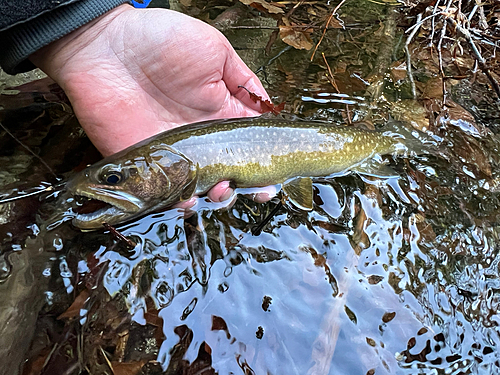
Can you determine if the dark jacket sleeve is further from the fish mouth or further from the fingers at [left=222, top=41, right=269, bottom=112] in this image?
the fish mouth

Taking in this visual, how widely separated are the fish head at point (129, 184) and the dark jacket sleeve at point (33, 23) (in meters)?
1.18

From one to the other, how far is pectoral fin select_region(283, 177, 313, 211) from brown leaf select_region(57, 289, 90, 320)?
1.73 m

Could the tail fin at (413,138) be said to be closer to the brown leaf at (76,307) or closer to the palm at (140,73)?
the palm at (140,73)

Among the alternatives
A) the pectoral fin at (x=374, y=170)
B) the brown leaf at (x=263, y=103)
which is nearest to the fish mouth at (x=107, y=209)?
the brown leaf at (x=263, y=103)

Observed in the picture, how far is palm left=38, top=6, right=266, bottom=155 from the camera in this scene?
3033 millimetres

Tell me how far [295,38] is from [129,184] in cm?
346

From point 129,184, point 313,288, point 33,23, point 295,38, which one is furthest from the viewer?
point 295,38

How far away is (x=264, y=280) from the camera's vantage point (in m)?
2.76

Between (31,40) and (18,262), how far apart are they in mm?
1688

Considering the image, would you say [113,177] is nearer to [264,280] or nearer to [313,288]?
[264,280]

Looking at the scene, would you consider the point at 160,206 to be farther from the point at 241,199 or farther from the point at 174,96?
the point at 174,96

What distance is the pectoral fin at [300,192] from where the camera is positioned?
316 centimetres

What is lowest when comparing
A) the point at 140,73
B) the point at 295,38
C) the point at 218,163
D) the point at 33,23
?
the point at 218,163

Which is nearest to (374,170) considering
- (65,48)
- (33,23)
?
(65,48)
